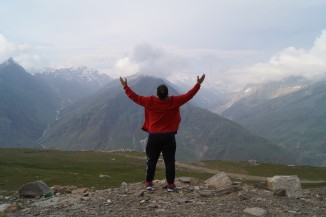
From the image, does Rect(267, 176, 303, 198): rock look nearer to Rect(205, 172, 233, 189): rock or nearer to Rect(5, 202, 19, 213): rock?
Rect(205, 172, 233, 189): rock

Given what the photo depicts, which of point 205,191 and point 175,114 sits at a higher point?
point 175,114

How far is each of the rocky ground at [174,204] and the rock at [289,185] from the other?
0.78 metres

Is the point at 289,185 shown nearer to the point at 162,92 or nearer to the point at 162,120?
the point at 162,120

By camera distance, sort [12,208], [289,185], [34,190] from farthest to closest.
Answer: [34,190] < [289,185] < [12,208]

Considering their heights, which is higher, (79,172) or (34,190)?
(34,190)

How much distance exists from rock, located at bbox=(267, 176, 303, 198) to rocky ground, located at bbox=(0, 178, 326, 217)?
78cm

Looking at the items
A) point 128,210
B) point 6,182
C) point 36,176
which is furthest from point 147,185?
point 36,176

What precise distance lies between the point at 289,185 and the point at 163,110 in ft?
28.0

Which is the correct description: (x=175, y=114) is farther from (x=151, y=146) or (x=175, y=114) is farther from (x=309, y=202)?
(x=309, y=202)

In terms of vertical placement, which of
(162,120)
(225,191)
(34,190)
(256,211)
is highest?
(162,120)

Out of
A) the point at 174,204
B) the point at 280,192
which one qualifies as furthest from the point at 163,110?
the point at 280,192

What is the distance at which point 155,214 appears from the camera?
14.6 m

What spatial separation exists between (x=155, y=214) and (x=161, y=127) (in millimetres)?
3776

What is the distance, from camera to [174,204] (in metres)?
15.9
